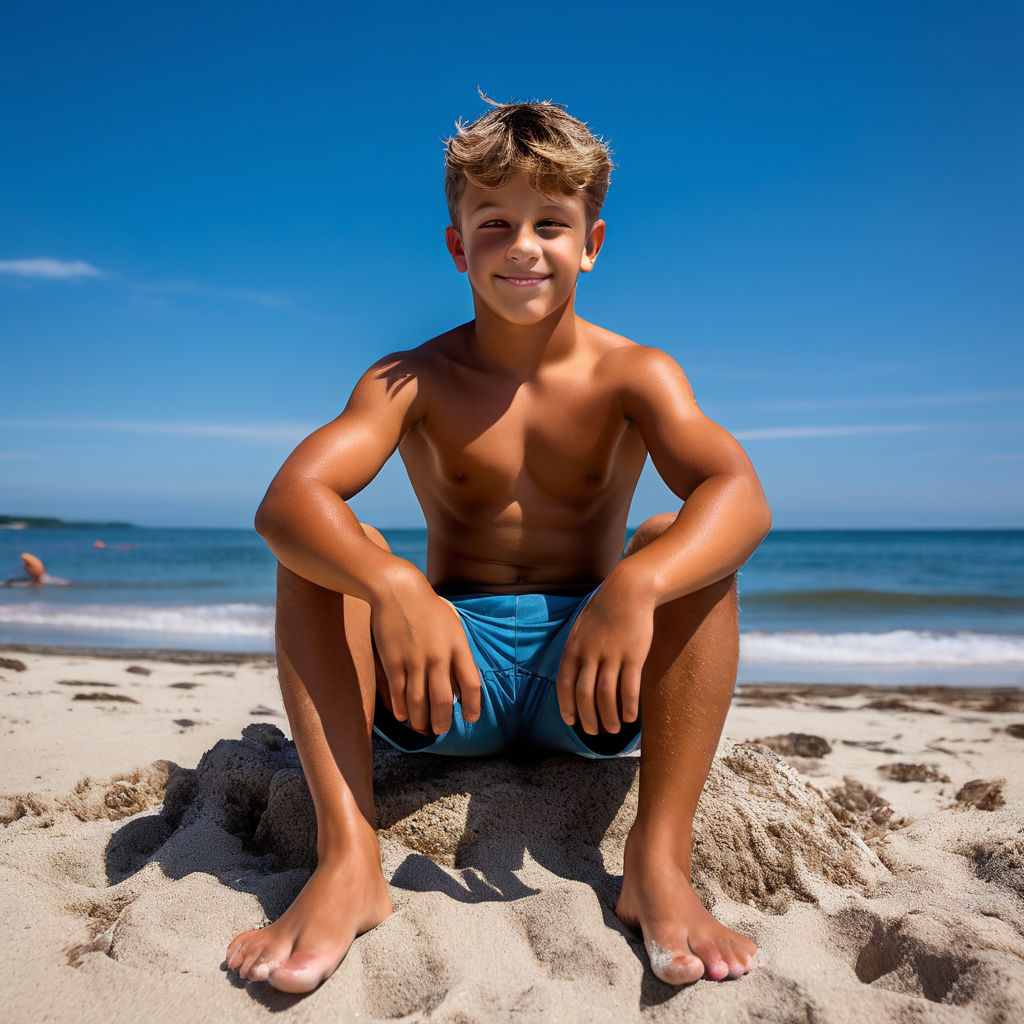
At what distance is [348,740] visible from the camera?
165 centimetres

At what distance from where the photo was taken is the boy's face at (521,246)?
1891 millimetres

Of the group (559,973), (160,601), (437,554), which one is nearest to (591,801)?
(559,973)

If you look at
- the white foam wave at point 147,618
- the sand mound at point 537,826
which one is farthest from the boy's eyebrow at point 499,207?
the white foam wave at point 147,618

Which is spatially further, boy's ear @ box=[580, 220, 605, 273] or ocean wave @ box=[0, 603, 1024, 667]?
ocean wave @ box=[0, 603, 1024, 667]

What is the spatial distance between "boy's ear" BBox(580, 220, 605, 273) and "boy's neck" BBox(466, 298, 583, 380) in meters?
0.13

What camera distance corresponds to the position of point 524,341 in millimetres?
2070

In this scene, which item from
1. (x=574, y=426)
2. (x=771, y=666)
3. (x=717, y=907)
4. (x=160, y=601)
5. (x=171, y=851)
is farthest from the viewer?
(x=160, y=601)

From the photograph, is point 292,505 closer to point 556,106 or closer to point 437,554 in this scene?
point 437,554

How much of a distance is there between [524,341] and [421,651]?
3.10 ft

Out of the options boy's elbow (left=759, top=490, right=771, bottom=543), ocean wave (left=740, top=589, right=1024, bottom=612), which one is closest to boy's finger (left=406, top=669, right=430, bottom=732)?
boy's elbow (left=759, top=490, right=771, bottom=543)

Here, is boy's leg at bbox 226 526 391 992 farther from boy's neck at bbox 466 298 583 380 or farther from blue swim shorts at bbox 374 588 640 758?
boy's neck at bbox 466 298 583 380

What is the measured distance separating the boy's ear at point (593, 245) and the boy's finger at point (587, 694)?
43.8 inches

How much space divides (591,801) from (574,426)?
0.93 meters

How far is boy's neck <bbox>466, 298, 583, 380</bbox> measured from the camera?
2.06m
